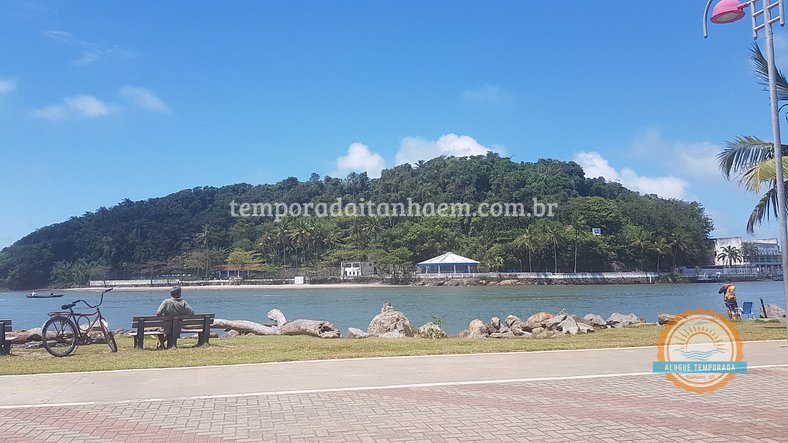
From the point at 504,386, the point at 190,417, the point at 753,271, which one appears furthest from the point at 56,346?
the point at 753,271

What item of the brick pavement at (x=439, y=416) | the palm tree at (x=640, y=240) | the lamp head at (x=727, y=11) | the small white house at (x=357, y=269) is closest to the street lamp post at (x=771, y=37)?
the lamp head at (x=727, y=11)

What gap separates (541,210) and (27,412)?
133 m

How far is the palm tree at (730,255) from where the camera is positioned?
475 feet

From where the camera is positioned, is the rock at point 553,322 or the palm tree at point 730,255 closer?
the rock at point 553,322

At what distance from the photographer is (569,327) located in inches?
745

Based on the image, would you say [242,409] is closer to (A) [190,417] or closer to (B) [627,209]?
(A) [190,417]

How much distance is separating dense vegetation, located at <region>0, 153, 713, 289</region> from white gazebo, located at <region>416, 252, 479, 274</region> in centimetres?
390

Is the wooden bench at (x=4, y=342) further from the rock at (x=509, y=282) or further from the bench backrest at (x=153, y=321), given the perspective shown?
the rock at (x=509, y=282)

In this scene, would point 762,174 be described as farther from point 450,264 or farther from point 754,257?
point 754,257

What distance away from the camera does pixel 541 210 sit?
135000mm

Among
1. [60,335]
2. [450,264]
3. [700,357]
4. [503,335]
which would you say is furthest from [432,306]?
[450,264]

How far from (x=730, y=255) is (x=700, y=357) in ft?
509

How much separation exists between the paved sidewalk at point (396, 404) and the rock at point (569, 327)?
821 cm

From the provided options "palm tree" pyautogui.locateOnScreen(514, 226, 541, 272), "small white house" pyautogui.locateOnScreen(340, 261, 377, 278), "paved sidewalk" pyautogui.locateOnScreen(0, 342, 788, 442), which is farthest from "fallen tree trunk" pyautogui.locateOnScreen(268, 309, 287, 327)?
"small white house" pyautogui.locateOnScreen(340, 261, 377, 278)
